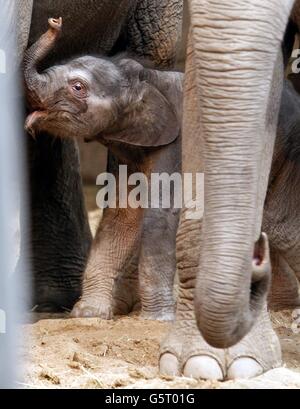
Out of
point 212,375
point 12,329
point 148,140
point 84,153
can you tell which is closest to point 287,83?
point 148,140

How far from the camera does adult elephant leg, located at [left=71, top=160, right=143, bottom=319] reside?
5.19 metres

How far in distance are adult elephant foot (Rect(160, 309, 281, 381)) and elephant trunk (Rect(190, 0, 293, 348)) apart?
0.39 metres

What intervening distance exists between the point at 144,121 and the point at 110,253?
19.8 inches

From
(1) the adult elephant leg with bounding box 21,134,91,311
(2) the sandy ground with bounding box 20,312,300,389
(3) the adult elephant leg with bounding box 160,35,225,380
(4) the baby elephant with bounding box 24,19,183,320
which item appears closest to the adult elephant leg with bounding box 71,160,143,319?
(4) the baby elephant with bounding box 24,19,183,320

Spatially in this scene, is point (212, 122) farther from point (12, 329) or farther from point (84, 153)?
point (84, 153)

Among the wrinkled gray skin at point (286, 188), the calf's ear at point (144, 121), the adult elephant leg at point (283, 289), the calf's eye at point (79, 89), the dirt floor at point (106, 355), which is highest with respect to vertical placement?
the calf's eye at point (79, 89)

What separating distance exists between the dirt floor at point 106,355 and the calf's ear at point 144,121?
64cm

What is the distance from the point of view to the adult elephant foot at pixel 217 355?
387 cm

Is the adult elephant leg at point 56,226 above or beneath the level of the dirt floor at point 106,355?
above

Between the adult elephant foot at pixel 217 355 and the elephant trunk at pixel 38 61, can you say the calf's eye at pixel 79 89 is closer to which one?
the elephant trunk at pixel 38 61

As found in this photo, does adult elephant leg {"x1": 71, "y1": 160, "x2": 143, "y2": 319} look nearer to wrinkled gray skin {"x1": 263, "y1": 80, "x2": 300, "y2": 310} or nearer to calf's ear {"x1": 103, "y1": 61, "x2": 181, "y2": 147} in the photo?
calf's ear {"x1": 103, "y1": 61, "x2": 181, "y2": 147}

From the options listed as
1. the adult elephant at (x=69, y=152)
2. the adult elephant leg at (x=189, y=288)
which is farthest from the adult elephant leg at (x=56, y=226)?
the adult elephant leg at (x=189, y=288)
